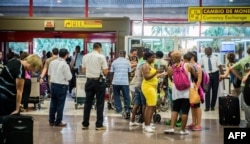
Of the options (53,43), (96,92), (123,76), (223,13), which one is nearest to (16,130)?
(96,92)

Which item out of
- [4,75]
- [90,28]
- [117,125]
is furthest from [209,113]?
[4,75]

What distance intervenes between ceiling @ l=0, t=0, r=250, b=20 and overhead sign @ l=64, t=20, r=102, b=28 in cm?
57

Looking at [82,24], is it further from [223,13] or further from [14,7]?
[223,13]

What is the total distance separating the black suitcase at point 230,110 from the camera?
9.80 metres

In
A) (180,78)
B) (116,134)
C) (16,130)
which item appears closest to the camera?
(16,130)

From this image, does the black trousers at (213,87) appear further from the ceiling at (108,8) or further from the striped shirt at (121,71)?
the ceiling at (108,8)

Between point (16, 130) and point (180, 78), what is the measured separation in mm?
3496

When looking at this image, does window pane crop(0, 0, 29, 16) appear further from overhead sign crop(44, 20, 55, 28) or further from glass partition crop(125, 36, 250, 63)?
glass partition crop(125, 36, 250, 63)

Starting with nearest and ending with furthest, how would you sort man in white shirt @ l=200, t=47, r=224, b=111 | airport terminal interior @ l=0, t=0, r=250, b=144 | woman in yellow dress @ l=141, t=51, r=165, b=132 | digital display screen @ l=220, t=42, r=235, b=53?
1. woman in yellow dress @ l=141, t=51, r=165, b=132
2. man in white shirt @ l=200, t=47, r=224, b=111
3. digital display screen @ l=220, t=42, r=235, b=53
4. airport terminal interior @ l=0, t=0, r=250, b=144

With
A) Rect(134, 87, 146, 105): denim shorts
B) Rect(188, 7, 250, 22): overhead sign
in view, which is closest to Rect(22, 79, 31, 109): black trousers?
Rect(134, 87, 146, 105): denim shorts

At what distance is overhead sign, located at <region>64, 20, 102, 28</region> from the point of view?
14.7 m

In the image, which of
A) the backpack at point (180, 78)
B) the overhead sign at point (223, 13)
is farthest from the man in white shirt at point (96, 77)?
the overhead sign at point (223, 13)

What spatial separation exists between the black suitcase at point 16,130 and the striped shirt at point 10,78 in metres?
0.33

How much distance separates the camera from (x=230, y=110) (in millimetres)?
9805
